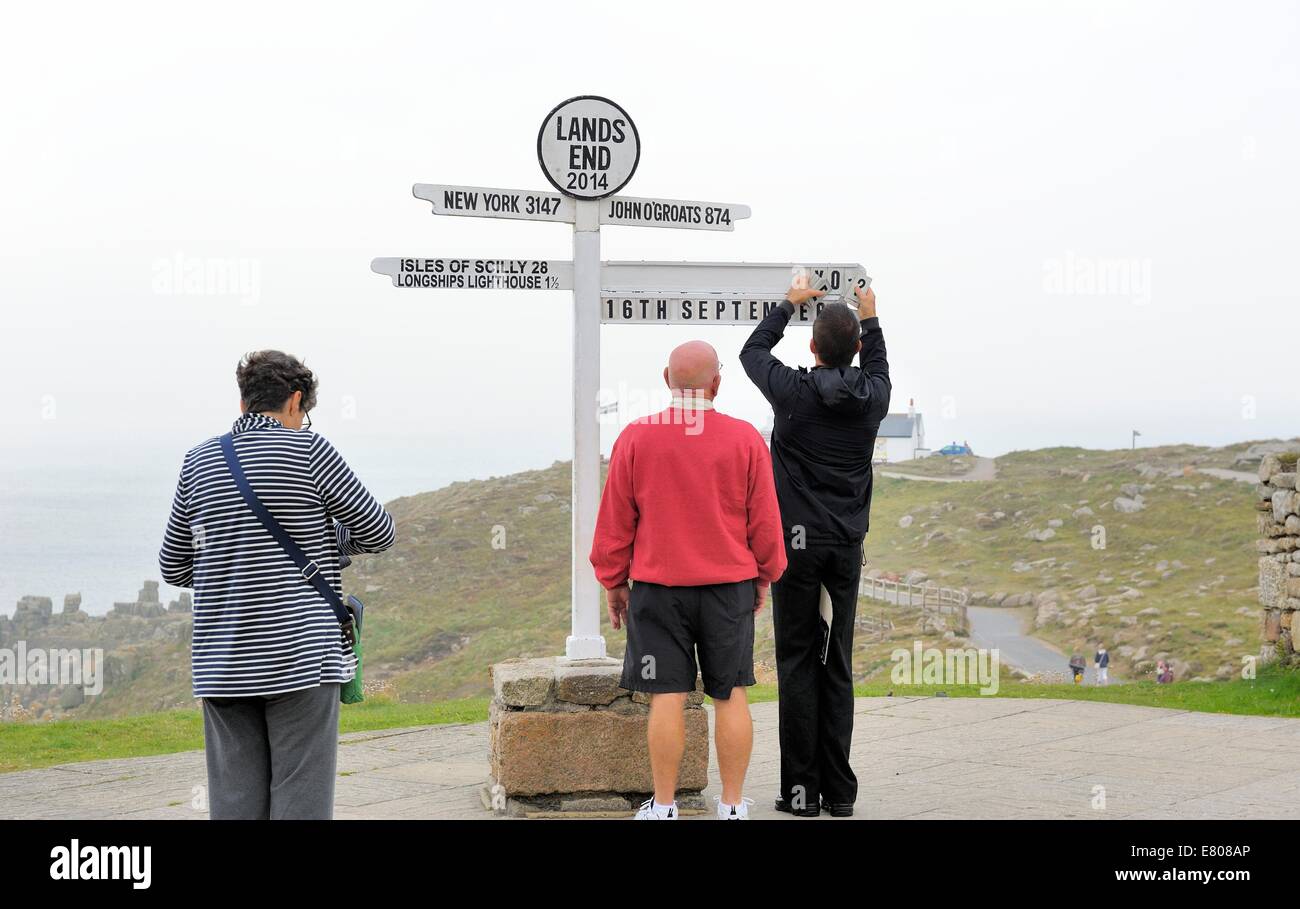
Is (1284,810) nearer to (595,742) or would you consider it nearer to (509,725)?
(595,742)

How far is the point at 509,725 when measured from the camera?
18.5 ft

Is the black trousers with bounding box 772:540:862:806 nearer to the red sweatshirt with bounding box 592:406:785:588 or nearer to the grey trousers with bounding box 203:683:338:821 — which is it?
the red sweatshirt with bounding box 592:406:785:588

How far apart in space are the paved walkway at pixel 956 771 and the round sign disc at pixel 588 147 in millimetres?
2951

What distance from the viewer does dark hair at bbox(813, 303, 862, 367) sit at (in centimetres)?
556

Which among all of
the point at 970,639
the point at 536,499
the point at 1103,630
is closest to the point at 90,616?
the point at 536,499

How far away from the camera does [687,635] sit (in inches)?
201

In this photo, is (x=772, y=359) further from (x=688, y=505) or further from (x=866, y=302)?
(x=688, y=505)

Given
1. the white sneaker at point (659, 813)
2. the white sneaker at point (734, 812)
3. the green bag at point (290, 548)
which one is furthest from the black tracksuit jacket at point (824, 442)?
the green bag at point (290, 548)

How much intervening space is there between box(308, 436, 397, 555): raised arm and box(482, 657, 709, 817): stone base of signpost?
5.40ft

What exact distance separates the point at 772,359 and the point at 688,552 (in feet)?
3.56

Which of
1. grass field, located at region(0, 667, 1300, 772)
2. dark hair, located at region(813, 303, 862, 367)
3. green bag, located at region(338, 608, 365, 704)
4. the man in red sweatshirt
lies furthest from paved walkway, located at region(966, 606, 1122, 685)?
green bag, located at region(338, 608, 365, 704)

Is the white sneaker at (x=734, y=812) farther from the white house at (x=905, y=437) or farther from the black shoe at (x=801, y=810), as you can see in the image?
the white house at (x=905, y=437)

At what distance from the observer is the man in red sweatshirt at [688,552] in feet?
16.4

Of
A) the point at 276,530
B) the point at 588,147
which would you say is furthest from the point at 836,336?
the point at 276,530
